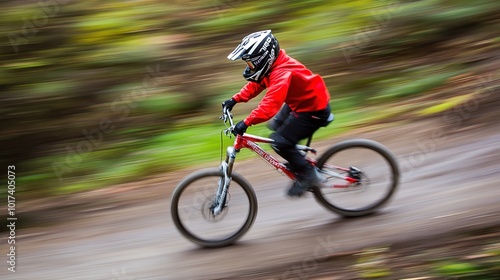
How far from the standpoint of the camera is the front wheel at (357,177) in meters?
5.72

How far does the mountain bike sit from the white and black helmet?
0.49m

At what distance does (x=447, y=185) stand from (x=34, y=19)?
721cm

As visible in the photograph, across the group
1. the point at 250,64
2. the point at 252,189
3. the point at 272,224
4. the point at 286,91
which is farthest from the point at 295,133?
the point at 272,224

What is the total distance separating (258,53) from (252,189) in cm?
132

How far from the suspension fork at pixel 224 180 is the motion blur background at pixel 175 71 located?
8.52 ft

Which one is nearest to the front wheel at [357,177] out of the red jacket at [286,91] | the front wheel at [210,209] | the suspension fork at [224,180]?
the red jacket at [286,91]

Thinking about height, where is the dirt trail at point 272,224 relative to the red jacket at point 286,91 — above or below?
below

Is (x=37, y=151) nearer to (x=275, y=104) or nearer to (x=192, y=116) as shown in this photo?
(x=192, y=116)

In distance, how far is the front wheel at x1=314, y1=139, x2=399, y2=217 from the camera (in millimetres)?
5723

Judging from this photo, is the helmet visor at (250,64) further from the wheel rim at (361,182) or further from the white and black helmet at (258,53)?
the wheel rim at (361,182)

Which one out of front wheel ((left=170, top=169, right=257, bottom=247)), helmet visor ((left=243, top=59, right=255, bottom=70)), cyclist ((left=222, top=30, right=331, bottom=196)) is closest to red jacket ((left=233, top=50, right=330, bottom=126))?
cyclist ((left=222, top=30, right=331, bottom=196))

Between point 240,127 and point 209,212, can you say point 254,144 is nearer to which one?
point 240,127

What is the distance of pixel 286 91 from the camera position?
5176 millimetres

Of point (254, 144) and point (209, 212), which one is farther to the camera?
point (209, 212)
